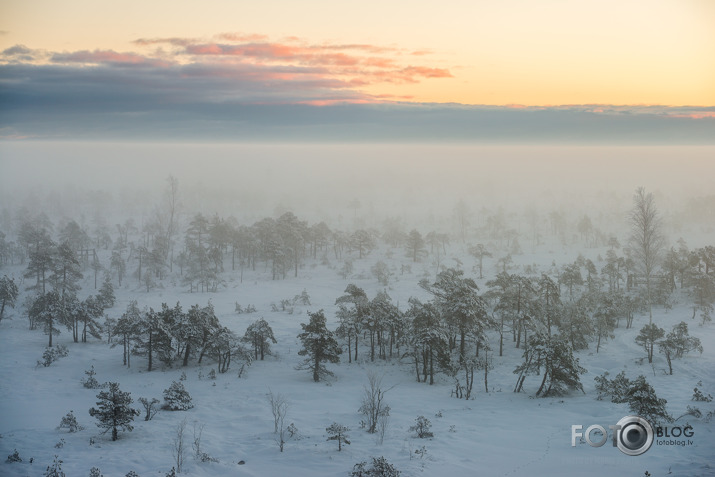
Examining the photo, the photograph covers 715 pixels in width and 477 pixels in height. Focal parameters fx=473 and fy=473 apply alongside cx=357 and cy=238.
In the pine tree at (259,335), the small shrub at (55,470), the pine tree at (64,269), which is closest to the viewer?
the small shrub at (55,470)

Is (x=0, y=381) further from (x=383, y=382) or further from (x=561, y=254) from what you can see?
(x=561, y=254)

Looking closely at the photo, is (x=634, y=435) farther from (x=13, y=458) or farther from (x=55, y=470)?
(x=13, y=458)

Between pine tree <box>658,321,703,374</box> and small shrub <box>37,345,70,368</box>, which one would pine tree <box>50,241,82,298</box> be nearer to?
small shrub <box>37,345,70,368</box>

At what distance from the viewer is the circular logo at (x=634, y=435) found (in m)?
22.4

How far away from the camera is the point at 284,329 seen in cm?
4972

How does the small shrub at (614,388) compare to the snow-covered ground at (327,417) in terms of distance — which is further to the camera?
the small shrub at (614,388)

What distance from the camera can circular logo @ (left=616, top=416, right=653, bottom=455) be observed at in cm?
2238

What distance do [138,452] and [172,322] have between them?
18484mm

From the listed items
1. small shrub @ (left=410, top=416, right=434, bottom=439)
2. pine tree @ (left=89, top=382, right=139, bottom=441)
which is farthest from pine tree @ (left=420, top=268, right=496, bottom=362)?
pine tree @ (left=89, top=382, right=139, bottom=441)

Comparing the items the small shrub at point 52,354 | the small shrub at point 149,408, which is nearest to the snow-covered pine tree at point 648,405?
the small shrub at point 149,408

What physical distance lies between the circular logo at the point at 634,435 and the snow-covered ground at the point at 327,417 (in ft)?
1.90

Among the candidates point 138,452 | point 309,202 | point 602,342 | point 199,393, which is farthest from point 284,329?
point 309,202

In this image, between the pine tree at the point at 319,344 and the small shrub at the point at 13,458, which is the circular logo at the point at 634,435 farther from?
the small shrub at the point at 13,458

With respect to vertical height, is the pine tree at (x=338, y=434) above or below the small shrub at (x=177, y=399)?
above
